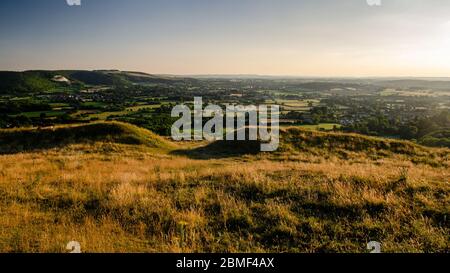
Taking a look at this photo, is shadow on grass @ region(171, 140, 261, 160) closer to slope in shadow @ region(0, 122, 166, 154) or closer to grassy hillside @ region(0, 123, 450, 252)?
slope in shadow @ region(0, 122, 166, 154)

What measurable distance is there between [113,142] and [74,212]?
86.3 feet

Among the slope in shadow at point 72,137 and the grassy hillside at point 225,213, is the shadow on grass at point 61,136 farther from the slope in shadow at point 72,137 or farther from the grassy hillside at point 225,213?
the grassy hillside at point 225,213

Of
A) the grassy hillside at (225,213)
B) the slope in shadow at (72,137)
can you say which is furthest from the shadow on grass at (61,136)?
the grassy hillside at (225,213)

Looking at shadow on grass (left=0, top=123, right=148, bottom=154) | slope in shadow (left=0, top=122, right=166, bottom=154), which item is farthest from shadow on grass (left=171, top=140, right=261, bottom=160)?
shadow on grass (left=0, top=123, right=148, bottom=154)

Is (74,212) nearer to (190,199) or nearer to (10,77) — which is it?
(190,199)

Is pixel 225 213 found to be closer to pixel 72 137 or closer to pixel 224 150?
pixel 224 150

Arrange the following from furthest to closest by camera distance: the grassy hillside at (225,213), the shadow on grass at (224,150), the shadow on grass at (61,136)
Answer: the shadow on grass at (61,136)
the shadow on grass at (224,150)
the grassy hillside at (225,213)

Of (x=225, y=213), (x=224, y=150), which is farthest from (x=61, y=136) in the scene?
(x=225, y=213)

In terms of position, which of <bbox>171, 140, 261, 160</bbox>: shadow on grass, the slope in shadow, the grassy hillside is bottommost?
<bbox>171, 140, 261, 160</bbox>: shadow on grass

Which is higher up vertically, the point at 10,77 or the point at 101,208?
the point at 10,77

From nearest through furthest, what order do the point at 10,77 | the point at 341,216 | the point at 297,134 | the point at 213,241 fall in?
the point at 213,241, the point at 341,216, the point at 297,134, the point at 10,77
